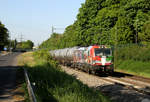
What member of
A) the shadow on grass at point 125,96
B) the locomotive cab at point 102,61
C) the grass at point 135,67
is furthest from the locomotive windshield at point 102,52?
the shadow on grass at point 125,96

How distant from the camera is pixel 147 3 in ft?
125

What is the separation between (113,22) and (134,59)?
12.7m

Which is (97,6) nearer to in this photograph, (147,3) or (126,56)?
(147,3)

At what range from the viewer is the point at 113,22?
4306 cm

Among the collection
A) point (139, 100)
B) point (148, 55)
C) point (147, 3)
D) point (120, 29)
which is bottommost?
point (139, 100)

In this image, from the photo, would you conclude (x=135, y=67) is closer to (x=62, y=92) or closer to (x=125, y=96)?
(x=125, y=96)

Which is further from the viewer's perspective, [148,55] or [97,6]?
[97,6]

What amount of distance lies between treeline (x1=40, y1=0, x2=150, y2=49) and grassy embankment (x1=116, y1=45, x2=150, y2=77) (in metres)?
2.05

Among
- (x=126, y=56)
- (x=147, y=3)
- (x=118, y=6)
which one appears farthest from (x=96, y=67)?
(x=118, y=6)

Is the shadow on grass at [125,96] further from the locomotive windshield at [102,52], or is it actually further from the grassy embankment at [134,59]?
the grassy embankment at [134,59]

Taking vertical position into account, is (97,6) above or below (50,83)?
above

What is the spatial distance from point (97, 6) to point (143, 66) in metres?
22.7

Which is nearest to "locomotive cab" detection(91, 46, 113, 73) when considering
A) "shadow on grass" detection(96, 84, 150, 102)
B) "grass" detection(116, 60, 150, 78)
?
"grass" detection(116, 60, 150, 78)

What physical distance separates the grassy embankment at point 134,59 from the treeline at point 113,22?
80.5 inches
